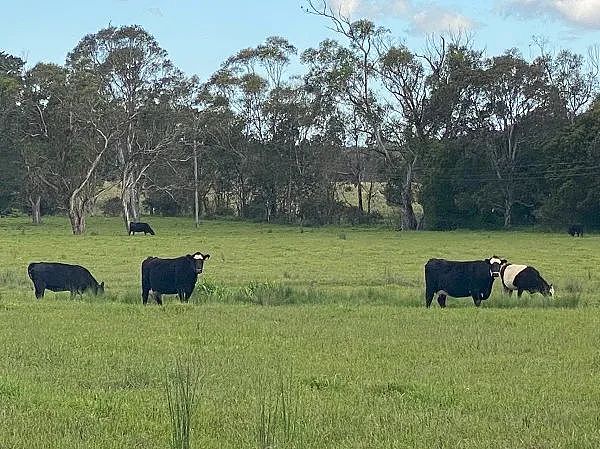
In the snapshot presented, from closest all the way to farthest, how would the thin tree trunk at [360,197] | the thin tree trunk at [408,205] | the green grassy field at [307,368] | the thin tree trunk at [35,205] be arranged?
the green grassy field at [307,368], the thin tree trunk at [408,205], the thin tree trunk at [35,205], the thin tree trunk at [360,197]

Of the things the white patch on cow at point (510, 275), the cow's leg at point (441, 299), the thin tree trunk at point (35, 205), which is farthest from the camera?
the thin tree trunk at point (35, 205)

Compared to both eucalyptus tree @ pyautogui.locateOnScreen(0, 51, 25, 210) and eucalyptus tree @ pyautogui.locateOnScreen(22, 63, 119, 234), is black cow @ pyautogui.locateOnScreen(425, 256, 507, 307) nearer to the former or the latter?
eucalyptus tree @ pyautogui.locateOnScreen(22, 63, 119, 234)

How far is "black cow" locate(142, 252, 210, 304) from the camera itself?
1811 cm

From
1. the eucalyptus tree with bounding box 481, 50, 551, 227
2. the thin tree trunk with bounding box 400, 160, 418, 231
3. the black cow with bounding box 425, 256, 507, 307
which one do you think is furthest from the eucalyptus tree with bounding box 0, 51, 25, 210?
the black cow with bounding box 425, 256, 507, 307

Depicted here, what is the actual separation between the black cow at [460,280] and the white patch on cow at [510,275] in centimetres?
215

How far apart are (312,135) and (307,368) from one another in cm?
6227

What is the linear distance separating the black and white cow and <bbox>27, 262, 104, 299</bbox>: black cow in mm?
9291

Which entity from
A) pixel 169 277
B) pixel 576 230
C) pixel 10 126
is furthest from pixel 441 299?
pixel 10 126

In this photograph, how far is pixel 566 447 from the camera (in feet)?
21.1

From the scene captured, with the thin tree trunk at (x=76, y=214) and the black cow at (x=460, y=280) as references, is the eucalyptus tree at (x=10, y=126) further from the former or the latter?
the black cow at (x=460, y=280)

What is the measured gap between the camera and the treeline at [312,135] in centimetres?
5644

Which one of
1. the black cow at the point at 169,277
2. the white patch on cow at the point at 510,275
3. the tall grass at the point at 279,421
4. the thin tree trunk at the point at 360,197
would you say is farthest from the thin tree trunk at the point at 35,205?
the tall grass at the point at 279,421

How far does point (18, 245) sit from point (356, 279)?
20.0 meters

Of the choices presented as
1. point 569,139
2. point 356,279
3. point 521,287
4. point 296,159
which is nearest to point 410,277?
point 356,279
